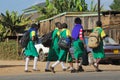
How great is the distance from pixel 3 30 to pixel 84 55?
2897 centimetres

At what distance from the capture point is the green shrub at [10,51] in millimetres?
28594

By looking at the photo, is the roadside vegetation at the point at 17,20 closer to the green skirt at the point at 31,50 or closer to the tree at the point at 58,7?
the tree at the point at 58,7

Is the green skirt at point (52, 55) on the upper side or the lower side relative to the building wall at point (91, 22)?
lower

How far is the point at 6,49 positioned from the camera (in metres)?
29.2

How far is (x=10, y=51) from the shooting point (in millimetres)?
28906

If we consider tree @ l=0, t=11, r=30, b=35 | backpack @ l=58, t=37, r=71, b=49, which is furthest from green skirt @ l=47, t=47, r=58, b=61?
tree @ l=0, t=11, r=30, b=35

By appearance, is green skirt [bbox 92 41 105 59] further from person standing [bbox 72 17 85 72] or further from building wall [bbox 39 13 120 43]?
building wall [bbox 39 13 120 43]

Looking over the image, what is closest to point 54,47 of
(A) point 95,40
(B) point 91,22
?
(A) point 95,40

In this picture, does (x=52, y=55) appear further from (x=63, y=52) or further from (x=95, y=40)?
(x=95, y=40)

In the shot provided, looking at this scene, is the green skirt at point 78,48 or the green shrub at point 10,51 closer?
the green skirt at point 78,48

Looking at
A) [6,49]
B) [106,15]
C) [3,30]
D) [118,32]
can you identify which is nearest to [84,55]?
[6,49]

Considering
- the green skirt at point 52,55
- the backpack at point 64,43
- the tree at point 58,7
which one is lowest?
the green skirt at point 52,55

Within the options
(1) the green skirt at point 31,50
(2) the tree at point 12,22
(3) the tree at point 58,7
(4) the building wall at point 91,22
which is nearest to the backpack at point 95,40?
(1) the green skirt at point 31,50

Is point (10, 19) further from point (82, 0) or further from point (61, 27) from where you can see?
point (61, 27)
